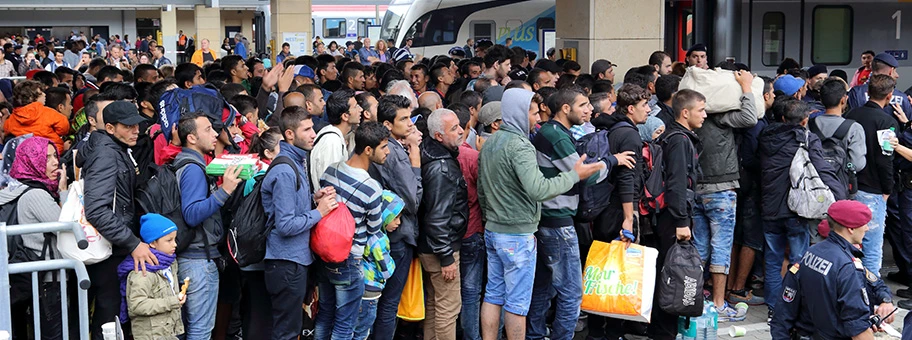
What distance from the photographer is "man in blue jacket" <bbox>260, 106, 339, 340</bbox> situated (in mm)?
6215

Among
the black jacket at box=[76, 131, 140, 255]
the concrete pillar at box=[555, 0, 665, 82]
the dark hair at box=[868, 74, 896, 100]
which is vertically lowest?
the black jacket at box=[76, 131, 140, 255]

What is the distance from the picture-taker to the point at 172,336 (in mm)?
6180

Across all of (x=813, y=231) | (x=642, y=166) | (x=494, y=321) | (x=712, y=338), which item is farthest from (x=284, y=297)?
(x=813, y=231)

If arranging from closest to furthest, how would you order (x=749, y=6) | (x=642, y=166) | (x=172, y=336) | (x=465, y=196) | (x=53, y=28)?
(x=172, y=336) → (x=465, y=196) → (x=642, y=166) → (x=749, y=6) → (x=53, y=28)

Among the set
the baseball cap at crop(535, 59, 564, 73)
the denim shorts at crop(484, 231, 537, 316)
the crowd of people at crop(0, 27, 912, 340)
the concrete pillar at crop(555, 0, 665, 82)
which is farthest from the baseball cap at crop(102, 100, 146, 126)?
the concrete pillar at crop(555, 0, 665, 82)

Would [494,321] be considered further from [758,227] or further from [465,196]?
[758,227]

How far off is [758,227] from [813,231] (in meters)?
0.62

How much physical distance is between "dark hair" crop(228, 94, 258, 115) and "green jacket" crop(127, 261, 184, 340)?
224cm

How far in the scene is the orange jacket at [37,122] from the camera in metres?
8.50

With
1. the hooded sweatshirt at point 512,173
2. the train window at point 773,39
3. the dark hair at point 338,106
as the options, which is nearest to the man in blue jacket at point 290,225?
the dark hair at point 338,106

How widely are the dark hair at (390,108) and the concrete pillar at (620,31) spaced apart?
7320mm

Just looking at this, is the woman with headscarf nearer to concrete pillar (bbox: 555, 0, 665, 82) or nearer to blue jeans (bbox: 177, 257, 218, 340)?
blue jeans (bbox: 177, 257, 218, 340)

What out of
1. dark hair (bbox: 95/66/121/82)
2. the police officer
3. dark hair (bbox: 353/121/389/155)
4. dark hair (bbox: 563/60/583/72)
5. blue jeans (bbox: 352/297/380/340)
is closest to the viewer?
the police officer

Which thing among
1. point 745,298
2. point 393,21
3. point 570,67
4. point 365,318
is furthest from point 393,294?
point 393,21
